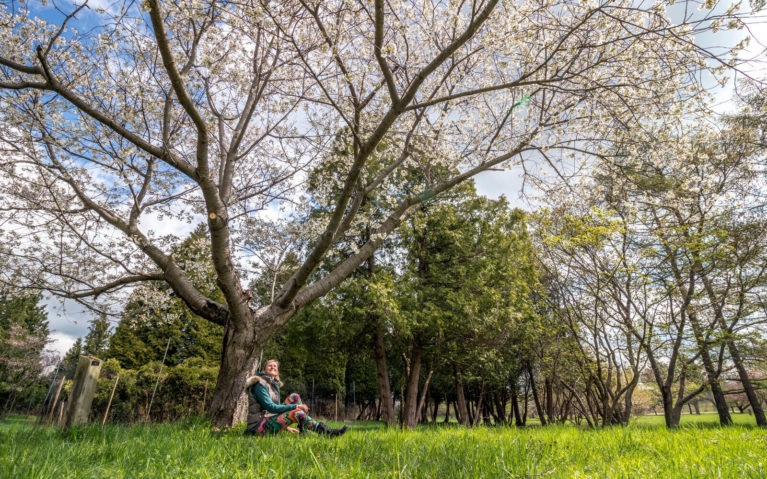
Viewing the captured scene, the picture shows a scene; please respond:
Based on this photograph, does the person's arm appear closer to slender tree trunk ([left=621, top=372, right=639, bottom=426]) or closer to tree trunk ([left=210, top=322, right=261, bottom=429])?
tree trunk ([left=210, top=322, right=261, bottom=429])

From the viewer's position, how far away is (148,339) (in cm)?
2339

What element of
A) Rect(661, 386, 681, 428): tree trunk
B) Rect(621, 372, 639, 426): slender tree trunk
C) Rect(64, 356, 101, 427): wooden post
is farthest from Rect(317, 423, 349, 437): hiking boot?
Rect(661, 386, 681, 428): tree trunk

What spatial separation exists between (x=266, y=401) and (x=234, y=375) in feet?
3.32

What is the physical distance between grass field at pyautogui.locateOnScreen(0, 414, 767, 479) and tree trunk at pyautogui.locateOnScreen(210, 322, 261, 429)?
4.99 feet

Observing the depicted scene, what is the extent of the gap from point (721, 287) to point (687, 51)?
5.98 meters

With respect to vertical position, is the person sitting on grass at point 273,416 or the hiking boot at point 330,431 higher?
the person sitting on grass at point 273,416

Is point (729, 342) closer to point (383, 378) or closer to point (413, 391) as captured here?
point (413, 391)

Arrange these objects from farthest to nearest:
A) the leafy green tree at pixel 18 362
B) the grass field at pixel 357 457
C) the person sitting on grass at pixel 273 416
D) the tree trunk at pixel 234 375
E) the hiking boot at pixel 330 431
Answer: the leafy green tree at pixel 18 362, the tree trunk at pixel 234 375, the person sitting on grass at pixel 273 416, the hiking boot at pixel 330 431, the grass field at pixel 357 457

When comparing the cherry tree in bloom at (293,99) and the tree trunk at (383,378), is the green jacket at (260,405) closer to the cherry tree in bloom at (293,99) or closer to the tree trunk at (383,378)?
the cherry tree in bloom at (293,99)

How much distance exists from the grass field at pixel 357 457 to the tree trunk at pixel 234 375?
4.99ft

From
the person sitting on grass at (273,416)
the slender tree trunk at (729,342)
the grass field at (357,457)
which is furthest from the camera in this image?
the slender tree trunk at (729,342)

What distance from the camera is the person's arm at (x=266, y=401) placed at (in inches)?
183

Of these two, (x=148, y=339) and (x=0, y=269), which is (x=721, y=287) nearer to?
(x=0, y=269)

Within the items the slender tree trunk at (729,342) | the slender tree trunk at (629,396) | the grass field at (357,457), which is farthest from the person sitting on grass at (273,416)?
the slender tree trunk at (729,342)
